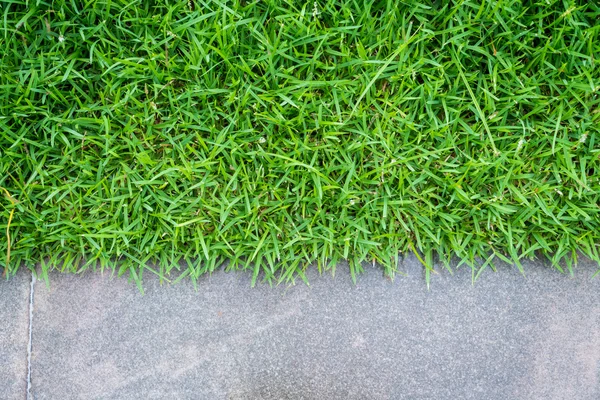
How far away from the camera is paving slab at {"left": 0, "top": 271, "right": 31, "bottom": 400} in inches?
68.1

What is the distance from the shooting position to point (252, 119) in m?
1.67

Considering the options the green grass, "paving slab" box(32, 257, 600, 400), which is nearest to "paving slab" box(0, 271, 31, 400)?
"paving slab" box(32, 257, 600, 400)

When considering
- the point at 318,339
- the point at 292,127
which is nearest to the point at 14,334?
the point at 318,339

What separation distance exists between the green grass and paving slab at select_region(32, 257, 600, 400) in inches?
6.2

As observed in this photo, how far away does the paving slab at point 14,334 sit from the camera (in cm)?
173

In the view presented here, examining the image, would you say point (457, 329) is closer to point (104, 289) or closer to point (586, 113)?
point (586, 113)

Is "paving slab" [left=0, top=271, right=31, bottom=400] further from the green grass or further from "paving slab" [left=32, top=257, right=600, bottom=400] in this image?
the green grass

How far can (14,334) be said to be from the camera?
1.75 m

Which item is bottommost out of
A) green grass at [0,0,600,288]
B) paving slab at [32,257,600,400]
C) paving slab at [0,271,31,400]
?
paving slab at [0,271,31,400]

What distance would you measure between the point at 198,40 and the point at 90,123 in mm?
527

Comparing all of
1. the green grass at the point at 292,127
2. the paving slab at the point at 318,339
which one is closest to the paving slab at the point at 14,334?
the paving slab at the point at 318,339

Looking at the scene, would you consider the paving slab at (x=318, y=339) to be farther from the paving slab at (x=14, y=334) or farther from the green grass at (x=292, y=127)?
the green grass at (x=292, y=127)

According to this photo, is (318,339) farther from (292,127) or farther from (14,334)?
(14,334)

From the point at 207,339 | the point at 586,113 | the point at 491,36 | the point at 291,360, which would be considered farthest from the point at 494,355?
the point at 491,36
